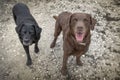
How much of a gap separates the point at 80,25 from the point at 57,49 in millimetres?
1750

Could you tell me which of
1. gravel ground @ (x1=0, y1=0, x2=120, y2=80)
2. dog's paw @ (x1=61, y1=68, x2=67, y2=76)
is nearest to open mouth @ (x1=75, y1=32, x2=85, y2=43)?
dog's paw @ (x1=61, y1=68, x2=67, y2=76)

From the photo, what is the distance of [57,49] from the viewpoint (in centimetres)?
517

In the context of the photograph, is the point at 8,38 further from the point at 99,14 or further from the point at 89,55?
the point at 99,14

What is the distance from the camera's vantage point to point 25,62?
4.93m

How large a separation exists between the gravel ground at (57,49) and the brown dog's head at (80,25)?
4.24 ft

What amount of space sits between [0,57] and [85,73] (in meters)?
1.84

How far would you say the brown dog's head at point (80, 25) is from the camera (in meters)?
3.55

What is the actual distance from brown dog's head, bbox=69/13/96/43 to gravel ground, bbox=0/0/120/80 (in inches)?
50.9

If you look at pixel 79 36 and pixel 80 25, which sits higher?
pixel 80 25

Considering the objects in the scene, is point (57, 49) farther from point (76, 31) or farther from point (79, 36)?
point (76, 31)

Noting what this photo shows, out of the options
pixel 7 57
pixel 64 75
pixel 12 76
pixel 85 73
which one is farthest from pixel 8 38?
pixel 85 73

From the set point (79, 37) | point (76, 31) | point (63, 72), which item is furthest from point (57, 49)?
point (76, 31)

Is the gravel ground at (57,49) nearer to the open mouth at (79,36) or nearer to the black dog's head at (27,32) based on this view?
the black dog's head at (27,32)

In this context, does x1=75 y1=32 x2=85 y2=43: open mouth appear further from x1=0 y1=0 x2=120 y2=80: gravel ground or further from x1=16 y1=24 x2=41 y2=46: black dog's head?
x1=0 y1=0 x2=120 y2=80: gravel ground
